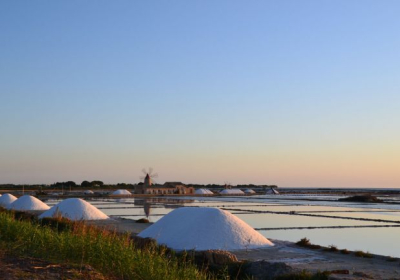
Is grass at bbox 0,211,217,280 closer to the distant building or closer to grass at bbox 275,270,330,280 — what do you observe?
grass at bbox 275,270,330,280

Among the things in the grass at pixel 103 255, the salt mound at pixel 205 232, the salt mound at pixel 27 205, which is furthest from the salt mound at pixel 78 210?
the grass at pixel 103 255

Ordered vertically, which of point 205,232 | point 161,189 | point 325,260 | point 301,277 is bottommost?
point 325,260

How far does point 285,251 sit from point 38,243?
19.1 ft

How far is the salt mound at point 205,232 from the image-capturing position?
10203mm

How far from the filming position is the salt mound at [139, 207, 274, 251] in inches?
402

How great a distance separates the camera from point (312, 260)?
30.3 ft

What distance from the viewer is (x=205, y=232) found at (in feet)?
34.6

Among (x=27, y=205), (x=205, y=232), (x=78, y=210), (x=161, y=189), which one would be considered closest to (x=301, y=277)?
(x=205, y=232)

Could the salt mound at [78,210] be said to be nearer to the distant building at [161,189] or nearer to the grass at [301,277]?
the grass at [301,277]

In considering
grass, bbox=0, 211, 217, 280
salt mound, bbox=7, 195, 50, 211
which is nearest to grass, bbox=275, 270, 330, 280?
grass, bbox=0, 211, 217, 280

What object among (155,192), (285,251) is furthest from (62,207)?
(155,192)

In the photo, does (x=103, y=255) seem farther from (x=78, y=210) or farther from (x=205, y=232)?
(x=78, y=210)

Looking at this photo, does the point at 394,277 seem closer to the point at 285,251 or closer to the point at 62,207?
the point at 285,251

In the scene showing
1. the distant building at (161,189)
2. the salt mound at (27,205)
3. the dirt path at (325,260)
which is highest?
the distant building at (161,189)
